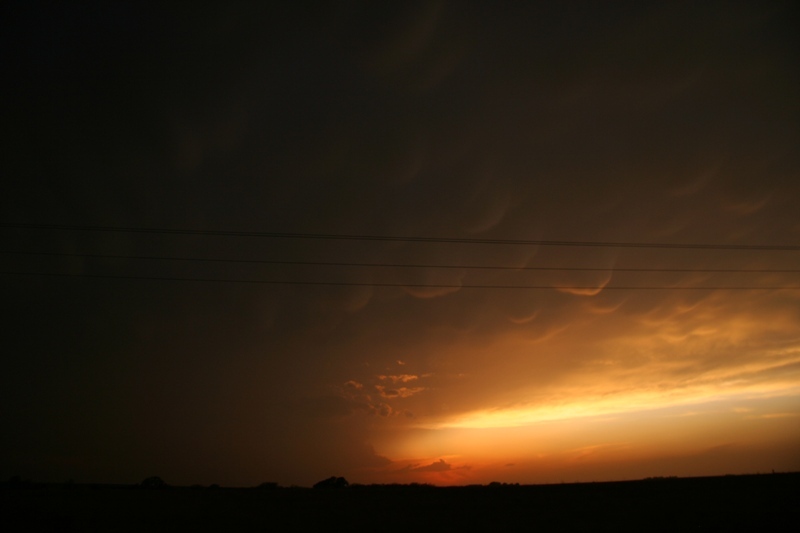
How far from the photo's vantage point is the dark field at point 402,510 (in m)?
25.1

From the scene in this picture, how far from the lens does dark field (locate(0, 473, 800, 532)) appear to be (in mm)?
25062

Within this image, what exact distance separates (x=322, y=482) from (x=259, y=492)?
1368cm

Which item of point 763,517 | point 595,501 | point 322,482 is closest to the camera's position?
point 763,517

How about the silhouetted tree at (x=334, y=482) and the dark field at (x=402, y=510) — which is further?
the silhouetted tree at (x=334, y=482)

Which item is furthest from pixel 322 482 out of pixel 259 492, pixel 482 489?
pixel 482 489

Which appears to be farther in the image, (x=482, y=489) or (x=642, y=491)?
(x=482, y=489)

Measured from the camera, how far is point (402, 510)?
30375mm

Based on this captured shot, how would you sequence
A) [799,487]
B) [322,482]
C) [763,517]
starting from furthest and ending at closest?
[322,482] → [799,487] → [763,517]

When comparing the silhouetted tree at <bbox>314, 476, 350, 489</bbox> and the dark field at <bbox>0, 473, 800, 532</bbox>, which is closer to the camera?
the dark field at <bbox>0, 473, 800, 532</bbox>

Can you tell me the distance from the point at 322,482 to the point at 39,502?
2772 cm

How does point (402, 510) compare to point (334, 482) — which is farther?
point (334, 482)

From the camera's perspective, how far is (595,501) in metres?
33.6

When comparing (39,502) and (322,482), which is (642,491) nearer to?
(322,482)

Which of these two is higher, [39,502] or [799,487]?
[39,502]
